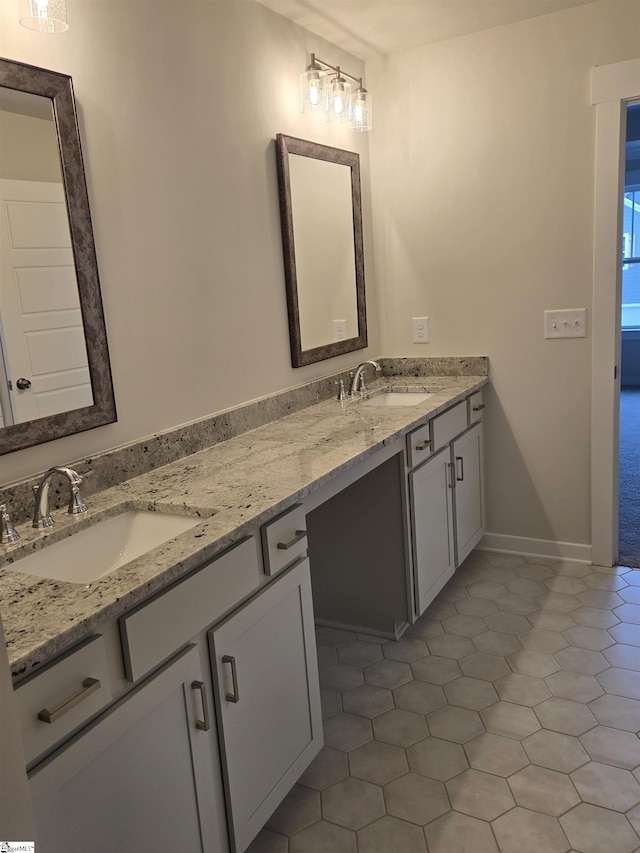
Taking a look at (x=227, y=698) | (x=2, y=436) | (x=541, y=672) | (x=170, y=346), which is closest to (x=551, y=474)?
(x=541, y=672)

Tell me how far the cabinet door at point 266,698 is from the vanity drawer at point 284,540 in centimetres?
4

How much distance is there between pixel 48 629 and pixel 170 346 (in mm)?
1167

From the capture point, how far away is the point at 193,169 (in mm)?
2172

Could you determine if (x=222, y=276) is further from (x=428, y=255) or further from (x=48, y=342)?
(x=428, y=255)

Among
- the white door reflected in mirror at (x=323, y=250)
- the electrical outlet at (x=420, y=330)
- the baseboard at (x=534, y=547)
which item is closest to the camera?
the white door reflected in mirror at (x=323, y=250)

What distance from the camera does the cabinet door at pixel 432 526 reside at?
2535 mm

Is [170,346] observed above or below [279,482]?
above

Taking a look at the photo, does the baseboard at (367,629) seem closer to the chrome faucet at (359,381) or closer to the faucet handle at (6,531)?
the chrome faucet at (359,381)

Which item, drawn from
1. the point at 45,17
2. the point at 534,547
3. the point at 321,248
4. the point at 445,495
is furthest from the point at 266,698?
the point at 534,547

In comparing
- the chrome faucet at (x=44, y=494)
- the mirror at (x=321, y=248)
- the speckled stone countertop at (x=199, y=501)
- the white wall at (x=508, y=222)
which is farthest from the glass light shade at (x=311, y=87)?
the chrome faucet at (x=44, y=494)

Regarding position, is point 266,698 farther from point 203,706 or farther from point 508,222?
point 508,222

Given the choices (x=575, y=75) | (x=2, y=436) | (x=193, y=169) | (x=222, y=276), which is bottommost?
(x=2, y=436)

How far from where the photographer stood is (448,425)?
2.80 m

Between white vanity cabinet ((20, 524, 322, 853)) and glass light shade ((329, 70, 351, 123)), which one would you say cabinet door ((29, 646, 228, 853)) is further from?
glass light shade ((329, 70, 351, 123))
